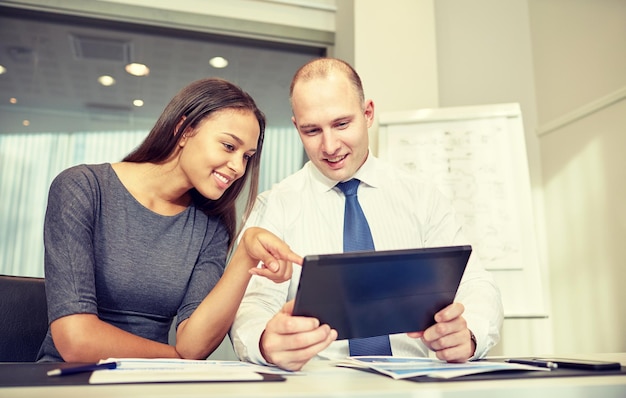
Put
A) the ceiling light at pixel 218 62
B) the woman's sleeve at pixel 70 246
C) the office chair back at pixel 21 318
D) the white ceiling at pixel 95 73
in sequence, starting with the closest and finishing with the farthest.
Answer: the woman's sleeve at pixel 70 246 → the office chair back at pixel 21 318 → the white ceiling at pixel 95 73 → the ceiling light at pixel 218 62

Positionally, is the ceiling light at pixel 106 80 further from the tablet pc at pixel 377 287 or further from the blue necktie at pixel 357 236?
the tablet pc at pixel 377 287

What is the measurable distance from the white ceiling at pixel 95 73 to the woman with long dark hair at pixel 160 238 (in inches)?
55.8

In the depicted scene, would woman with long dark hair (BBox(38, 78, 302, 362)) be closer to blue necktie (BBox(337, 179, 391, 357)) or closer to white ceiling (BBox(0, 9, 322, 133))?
blue necktie (BBox(337, 179, 391, 357))

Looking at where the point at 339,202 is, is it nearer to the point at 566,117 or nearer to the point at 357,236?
the point at 357,236

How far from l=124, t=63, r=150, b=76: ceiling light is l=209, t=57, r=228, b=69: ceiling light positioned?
0.37 meters

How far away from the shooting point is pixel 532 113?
2.80m

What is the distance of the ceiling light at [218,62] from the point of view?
2.98 m

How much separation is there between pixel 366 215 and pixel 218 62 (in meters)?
1.89

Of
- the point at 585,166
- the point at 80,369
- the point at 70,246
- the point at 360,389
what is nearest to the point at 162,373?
the point at 80,369

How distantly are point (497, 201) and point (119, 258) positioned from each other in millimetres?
1714

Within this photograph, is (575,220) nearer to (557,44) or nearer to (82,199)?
(557,44)

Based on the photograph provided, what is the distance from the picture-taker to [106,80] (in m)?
2.74

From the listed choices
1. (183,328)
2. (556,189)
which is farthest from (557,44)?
(183,328)

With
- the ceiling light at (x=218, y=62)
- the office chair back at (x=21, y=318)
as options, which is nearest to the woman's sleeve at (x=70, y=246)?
the office chair back at (x=21, y=318)
